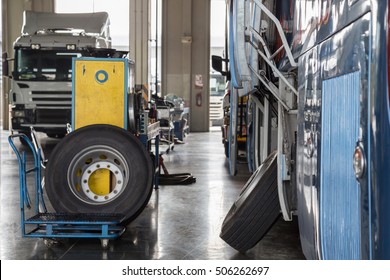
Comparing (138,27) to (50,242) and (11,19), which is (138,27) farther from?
(50,242)

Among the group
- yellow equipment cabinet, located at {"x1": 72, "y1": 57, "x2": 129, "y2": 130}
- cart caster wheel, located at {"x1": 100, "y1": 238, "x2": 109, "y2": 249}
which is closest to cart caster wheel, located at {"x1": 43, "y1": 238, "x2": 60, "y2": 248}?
cart caster wheel, located at {"x1": 100, "y1": 238, "x2": 109, "y2": 249}

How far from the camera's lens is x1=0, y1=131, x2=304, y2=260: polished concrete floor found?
4.73 metres

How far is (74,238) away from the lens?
5.21m

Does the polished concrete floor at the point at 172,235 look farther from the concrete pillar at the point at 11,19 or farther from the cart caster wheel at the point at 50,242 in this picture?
the concrete pillar at the point at 11,19

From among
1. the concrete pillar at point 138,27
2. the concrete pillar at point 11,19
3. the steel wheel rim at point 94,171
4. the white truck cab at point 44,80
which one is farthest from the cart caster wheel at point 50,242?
the concrete pillar at point 11,19

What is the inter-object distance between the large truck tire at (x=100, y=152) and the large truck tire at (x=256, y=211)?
1086 mm

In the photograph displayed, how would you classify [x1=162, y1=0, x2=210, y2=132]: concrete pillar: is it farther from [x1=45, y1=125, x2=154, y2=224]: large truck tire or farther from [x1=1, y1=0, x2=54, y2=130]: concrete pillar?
[x1=45, y1=125, x2=154, y2=224]: large truck tire

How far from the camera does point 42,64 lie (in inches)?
526

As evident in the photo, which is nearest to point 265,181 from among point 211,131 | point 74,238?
point 74,238

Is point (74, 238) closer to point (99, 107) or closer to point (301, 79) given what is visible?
point (99, 107)

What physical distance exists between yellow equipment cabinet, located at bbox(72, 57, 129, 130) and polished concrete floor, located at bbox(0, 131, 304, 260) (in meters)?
1.17

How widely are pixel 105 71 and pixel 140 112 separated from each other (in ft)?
2.11

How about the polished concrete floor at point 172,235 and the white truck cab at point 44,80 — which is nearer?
the polished concrete floor at point 172,235

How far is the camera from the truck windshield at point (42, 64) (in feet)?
43.7
